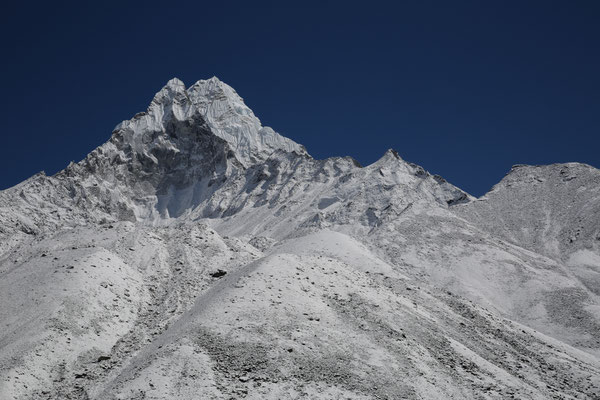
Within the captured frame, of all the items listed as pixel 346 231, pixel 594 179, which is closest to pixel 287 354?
pixel 346 231

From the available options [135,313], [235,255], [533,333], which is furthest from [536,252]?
[135,313]

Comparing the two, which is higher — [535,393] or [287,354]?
[535,393]

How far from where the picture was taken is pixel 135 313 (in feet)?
142

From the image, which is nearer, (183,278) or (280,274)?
(280,274)

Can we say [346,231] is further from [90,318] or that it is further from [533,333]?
[90,318]

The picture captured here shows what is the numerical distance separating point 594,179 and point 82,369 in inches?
4611

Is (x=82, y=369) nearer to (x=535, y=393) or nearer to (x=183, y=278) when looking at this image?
Answer: (x=183, y=278)

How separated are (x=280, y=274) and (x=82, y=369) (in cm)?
1771

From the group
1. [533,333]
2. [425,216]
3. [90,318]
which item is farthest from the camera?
[425,216]

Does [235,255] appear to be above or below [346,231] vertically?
below

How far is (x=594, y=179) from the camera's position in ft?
375

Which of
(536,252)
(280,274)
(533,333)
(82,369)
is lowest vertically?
(82,369)

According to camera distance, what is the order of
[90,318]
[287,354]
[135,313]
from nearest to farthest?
[287,354]
[90,318]
[135,313]

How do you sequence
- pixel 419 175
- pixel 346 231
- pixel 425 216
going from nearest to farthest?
pixel 425 216 → pixel 346 231 → pixel 419 175
